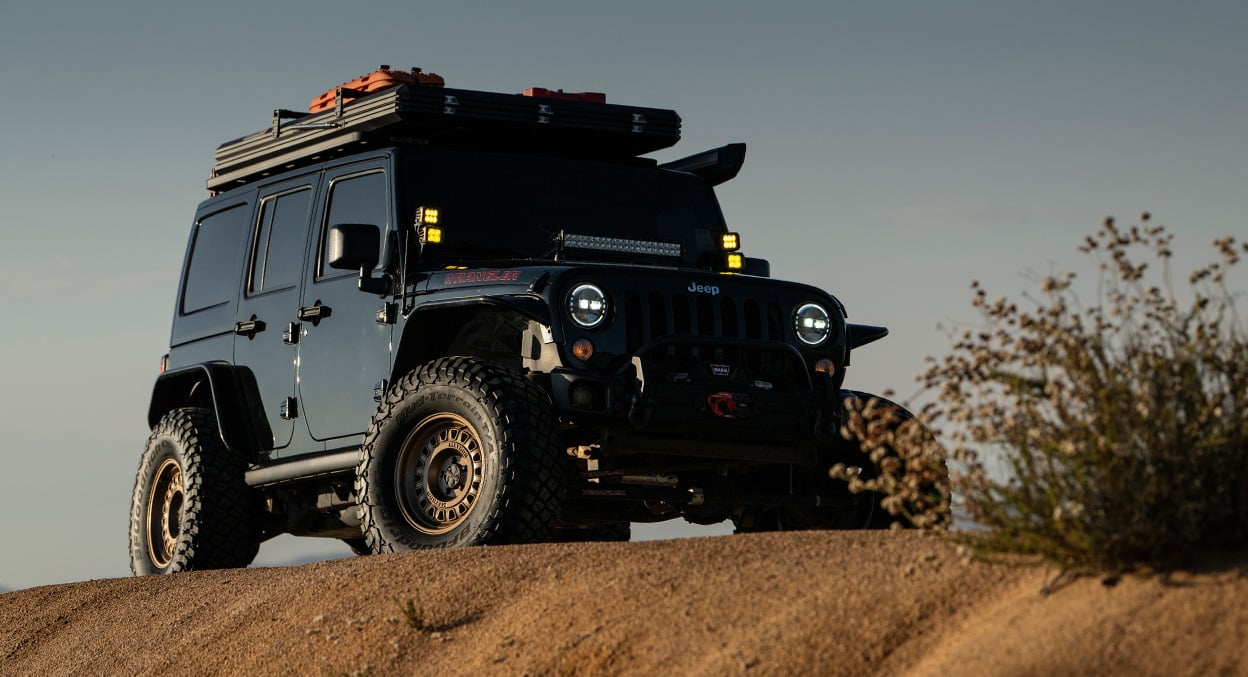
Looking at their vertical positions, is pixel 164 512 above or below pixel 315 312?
below

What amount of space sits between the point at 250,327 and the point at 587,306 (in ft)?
11.0

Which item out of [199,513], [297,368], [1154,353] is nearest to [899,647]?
[1154,353]

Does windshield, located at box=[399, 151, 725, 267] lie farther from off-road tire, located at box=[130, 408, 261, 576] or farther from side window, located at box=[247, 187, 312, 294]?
off-road tire, located at box=[130, 408, 261, 576]

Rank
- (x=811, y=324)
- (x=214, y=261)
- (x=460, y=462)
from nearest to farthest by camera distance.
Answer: (x=460, y=462), (x=811, y=324), (x=214, y=261)

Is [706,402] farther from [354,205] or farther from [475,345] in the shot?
[354,205]

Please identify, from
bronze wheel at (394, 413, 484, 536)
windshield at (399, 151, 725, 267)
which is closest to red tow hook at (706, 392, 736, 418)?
bronze wheel at (394, 413, 484, 536)

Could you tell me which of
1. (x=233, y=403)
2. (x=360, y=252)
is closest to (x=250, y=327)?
(x=233, y=403)

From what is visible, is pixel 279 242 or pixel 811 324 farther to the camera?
pixel 279 242

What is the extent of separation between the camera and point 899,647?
687 cm

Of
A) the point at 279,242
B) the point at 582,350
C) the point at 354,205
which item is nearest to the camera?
the point at 582,350

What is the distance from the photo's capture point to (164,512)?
1386 cm

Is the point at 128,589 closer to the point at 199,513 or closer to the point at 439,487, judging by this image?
the point at 199,513

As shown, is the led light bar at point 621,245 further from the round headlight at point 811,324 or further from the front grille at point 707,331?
the round headlight at point 811,324

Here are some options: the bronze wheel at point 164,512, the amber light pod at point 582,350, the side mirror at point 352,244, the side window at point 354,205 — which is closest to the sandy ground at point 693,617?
the amber light pod at point 582,350
